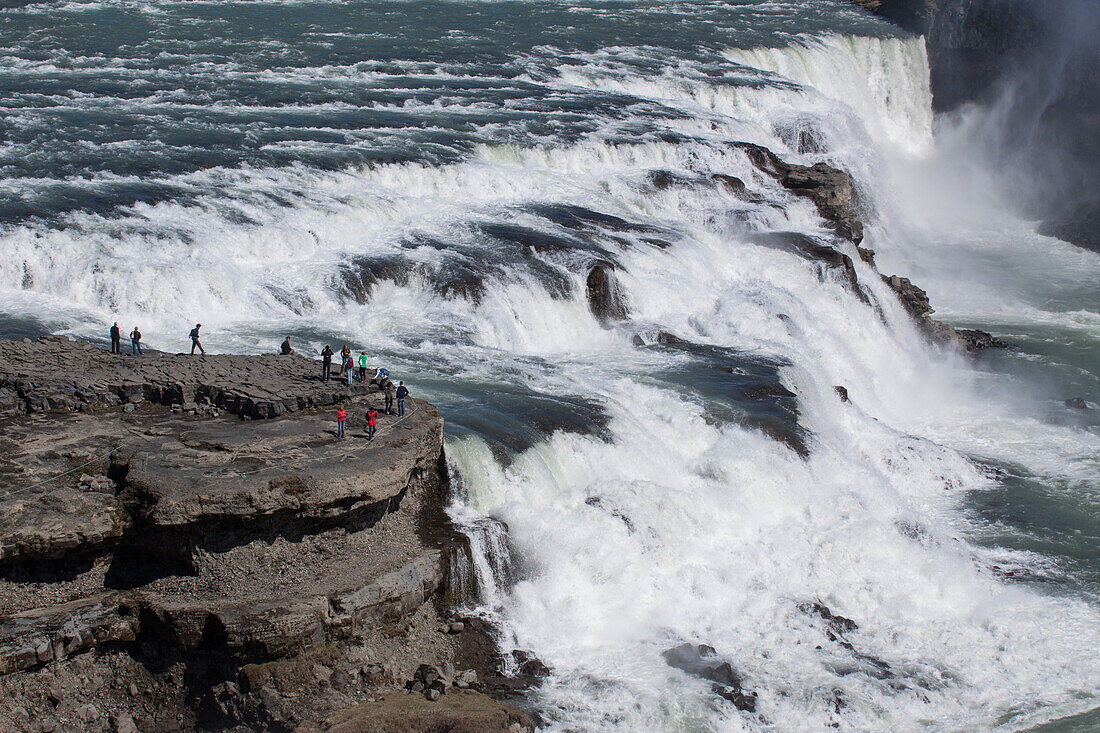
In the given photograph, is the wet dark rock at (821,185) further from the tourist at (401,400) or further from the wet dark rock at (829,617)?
the tourist at (401,400)

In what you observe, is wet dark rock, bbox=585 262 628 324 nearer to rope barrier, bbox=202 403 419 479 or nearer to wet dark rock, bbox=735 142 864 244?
rope barrier, bbox=202 403 419 479

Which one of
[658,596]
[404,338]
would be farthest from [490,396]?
[658,596]

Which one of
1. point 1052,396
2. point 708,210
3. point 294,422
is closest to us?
point 294,422

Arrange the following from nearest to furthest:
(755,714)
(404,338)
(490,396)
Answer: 1. (755,714)
2. (490,396)
3. (404,338)

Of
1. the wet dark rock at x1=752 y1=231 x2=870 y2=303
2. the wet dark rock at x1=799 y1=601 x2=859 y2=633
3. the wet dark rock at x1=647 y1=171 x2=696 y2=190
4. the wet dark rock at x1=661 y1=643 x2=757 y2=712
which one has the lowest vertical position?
the wet dark rock at x1=661 y1=643 x2=757 y2=712

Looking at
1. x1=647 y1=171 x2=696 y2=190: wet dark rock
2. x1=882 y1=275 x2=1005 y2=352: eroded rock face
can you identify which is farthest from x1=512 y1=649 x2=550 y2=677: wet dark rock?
x1=647 y1=171 x2=696 y2=190: wet dark rock

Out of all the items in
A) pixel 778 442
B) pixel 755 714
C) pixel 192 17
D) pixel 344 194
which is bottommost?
pixel 755 714

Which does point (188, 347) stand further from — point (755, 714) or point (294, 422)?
point (755, 714)
